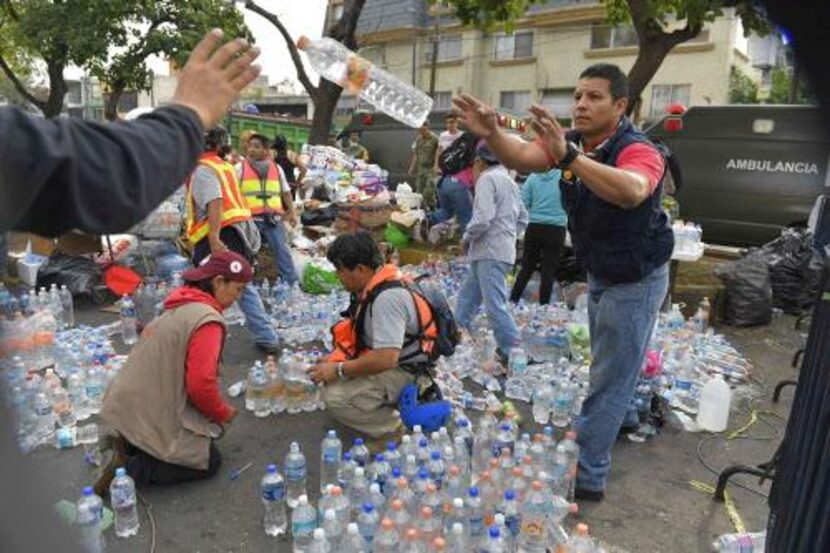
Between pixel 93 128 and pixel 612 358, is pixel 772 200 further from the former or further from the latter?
pixel 93 128

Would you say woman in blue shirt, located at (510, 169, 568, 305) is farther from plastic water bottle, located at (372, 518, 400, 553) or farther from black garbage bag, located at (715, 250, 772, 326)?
plastic water bottle, located at (372, 518, 400, 553)

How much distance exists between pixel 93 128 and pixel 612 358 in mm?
2755

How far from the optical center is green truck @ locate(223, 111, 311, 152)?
17.2 meters

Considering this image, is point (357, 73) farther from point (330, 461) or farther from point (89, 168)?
point (89, 168)

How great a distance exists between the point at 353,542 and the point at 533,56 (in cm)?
2904

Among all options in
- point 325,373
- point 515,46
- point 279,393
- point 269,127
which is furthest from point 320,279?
point 515,46

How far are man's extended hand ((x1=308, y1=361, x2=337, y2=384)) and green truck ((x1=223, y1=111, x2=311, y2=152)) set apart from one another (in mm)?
13499

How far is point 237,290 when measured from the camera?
147 inches

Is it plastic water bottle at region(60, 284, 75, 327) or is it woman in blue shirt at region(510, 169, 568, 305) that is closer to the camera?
woman in blue shirt at region(510, 169, 568, 305)

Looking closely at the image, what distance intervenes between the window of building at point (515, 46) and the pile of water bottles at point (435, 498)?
2833 centimetres

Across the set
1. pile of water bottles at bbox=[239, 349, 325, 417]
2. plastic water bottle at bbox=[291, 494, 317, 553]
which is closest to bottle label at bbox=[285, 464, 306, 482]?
plastic water bottle at bbox=[291, 494, 317, 553]

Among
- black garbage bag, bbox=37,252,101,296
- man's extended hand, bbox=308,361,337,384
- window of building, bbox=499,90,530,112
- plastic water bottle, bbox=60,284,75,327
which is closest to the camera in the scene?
man's extended hand, bbox=308,361,337,384

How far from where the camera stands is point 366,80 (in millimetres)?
3682

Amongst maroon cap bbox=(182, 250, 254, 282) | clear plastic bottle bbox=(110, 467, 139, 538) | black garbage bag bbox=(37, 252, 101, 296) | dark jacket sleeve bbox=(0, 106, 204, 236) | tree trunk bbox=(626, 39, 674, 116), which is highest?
tree trunk bbox=(626, 39, 674, 116)
